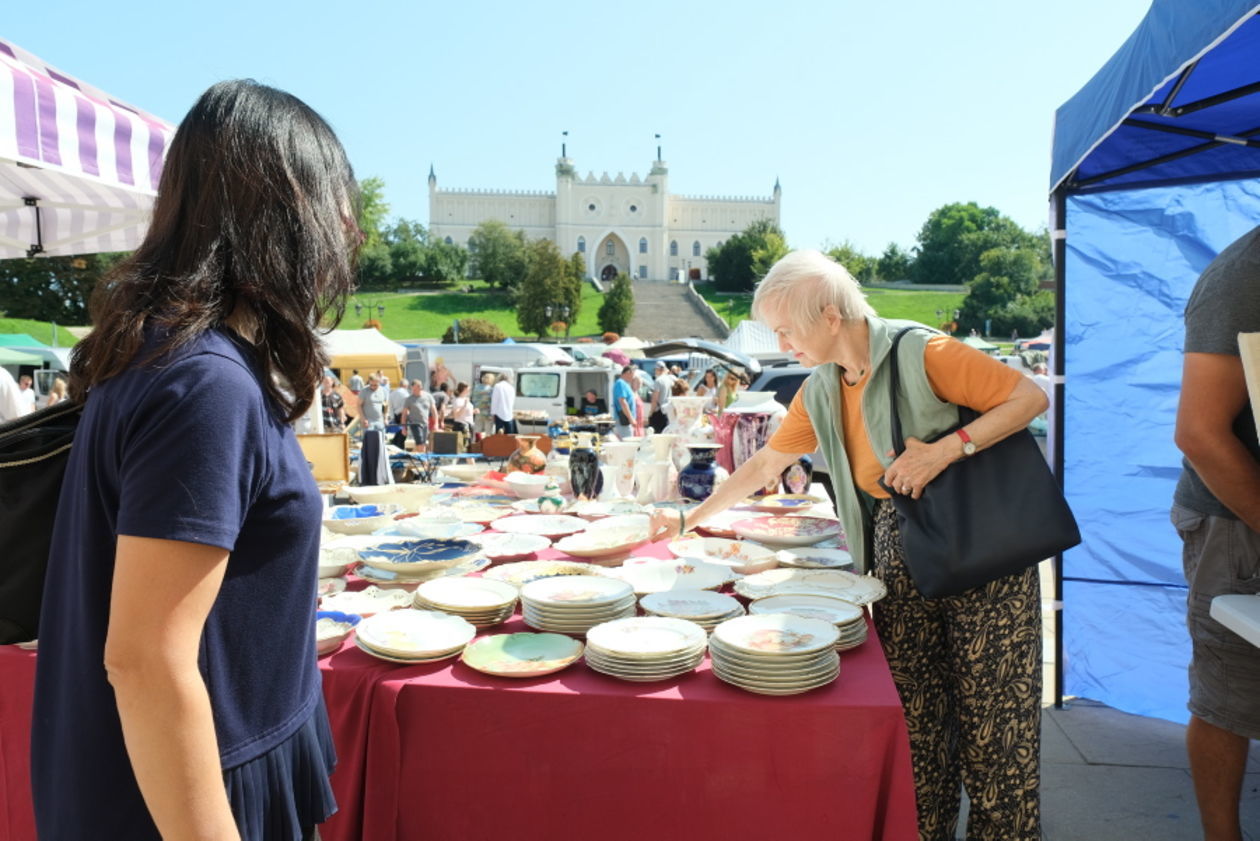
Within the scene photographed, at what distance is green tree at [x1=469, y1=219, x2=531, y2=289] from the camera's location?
70812 millimetres

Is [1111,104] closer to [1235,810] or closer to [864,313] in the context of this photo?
[864,313]

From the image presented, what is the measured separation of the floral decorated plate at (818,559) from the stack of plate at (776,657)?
2.23ft

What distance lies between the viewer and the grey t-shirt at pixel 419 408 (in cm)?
1330

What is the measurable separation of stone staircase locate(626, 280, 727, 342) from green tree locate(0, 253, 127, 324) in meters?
35.5

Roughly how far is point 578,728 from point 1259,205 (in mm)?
3603

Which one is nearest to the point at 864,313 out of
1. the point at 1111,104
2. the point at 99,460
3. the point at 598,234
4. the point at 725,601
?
the point at 725,601

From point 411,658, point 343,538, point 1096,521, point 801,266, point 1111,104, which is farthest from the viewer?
point 1096,521

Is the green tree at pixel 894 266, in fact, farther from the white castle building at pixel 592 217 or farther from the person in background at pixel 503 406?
the person in background at pixel 503 406

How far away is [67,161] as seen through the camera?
2.91 meters

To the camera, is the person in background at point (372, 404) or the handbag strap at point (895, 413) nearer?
the handbag strap at point (895, 413)

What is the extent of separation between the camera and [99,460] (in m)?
0.86

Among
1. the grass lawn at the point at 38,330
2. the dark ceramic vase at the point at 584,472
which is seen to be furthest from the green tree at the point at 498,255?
the dark ceramic vase at the point at 584,472

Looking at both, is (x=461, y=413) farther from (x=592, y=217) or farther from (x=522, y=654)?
(x=592, y=217)

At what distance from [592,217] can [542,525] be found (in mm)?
89736
